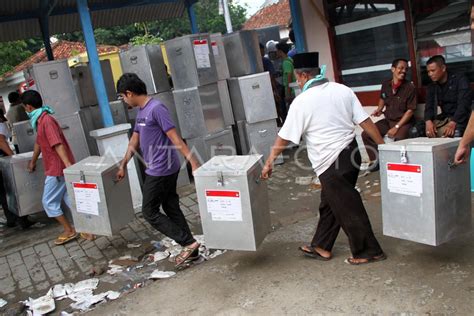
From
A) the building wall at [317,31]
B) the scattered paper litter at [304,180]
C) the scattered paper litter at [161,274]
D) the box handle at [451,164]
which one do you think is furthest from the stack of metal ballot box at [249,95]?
the box handle at [451,164]

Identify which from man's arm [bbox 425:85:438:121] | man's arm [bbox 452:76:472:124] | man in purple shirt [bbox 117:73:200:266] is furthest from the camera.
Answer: man's arm [bbox 425:85:438:121]

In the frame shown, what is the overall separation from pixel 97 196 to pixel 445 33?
4.27 metres

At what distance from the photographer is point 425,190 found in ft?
9.69

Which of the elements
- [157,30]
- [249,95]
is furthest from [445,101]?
[157,30]

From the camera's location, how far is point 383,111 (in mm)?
5836

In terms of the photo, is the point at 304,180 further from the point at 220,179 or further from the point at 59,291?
the point at 59,291

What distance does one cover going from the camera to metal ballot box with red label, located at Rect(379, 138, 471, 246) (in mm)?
2921

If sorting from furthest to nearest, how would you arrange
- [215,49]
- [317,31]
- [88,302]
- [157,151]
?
[317,31] < [215,49] < [157,151] < [88,302]

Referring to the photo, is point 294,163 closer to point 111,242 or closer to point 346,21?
point 346,21

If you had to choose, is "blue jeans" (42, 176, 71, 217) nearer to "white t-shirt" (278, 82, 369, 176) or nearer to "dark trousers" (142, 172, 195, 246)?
"dark trousers" (142, 172, 195, 246)

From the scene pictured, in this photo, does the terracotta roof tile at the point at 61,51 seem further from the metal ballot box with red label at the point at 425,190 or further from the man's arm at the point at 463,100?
the metal ballot box with red label at the point at 425,190

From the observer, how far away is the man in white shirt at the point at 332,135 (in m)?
3.26

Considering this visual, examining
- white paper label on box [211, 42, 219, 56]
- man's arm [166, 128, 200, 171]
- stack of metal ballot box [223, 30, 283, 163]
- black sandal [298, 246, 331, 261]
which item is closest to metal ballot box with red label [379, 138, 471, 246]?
black sandal [298, 246, 331, 261]

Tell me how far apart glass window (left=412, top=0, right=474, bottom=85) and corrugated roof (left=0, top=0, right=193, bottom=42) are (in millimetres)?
5475
